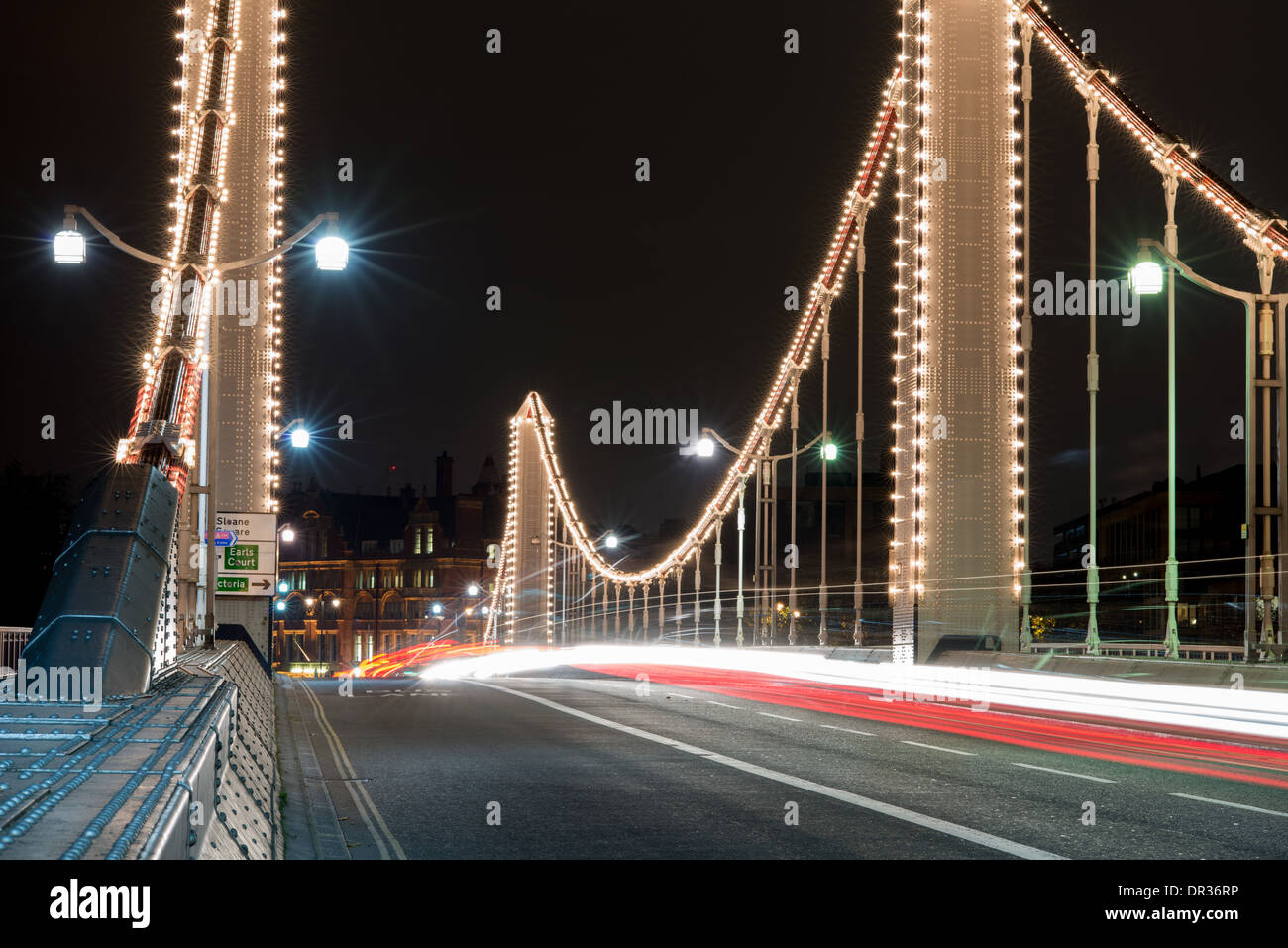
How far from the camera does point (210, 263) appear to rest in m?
21.0

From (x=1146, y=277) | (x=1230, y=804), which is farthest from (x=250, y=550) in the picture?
(x=1230, y=804)

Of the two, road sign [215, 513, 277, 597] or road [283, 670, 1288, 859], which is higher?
road sign [215, 513, 277, 597]

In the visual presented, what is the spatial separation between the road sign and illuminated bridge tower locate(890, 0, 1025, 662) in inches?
463

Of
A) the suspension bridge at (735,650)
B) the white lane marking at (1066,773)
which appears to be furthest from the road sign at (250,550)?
the white lane marking at (1066,773)

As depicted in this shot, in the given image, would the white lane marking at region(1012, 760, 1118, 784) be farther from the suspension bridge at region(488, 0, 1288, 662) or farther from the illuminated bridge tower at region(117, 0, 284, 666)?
the illuminated bridge tower at region(117, 0, 284, 666)

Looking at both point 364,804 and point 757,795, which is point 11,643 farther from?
point 757,795

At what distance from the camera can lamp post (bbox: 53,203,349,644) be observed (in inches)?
757

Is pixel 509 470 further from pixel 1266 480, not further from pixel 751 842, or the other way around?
pixel 751 842

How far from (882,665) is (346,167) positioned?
44.3 feet

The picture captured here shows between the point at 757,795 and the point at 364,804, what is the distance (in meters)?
2.87

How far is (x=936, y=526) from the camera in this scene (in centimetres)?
2769

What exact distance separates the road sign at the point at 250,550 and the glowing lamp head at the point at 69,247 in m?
11.5

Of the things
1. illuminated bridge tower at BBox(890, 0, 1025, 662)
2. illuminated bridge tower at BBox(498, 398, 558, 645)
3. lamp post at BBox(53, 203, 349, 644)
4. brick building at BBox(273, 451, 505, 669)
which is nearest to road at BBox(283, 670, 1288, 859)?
lamp post at BBox(53, 203, 349, 644)

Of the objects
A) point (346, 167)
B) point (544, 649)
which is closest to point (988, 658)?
point (346, 167)
